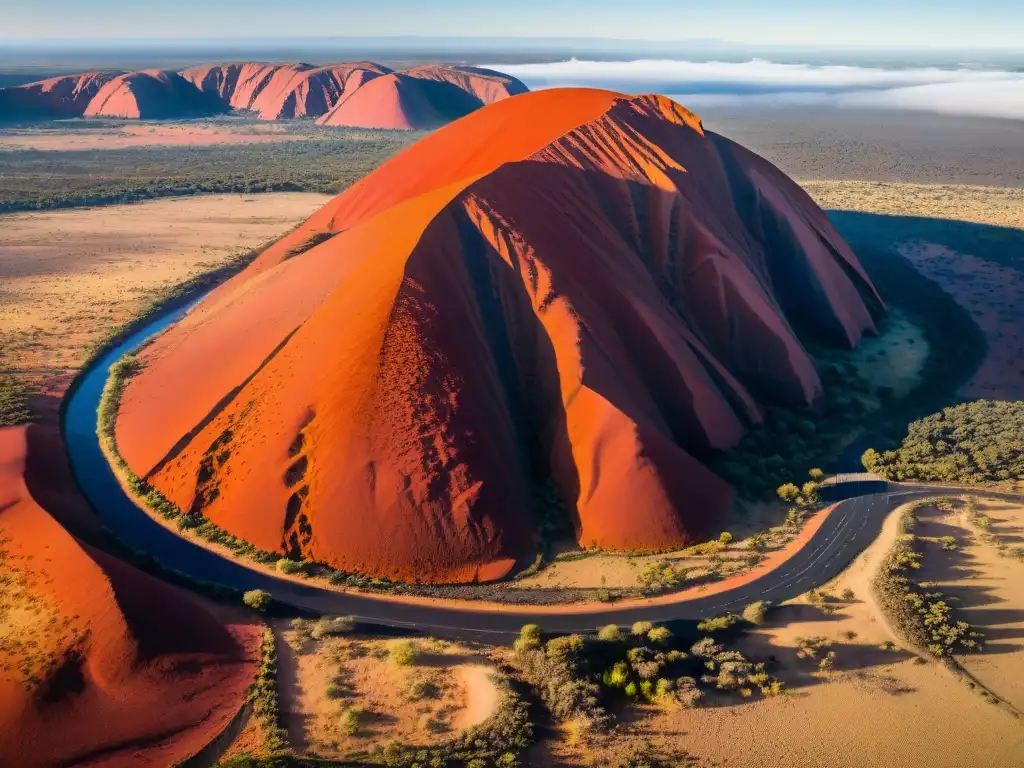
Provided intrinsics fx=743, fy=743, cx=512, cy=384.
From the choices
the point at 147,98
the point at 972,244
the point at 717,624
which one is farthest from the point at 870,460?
the point at 147,98

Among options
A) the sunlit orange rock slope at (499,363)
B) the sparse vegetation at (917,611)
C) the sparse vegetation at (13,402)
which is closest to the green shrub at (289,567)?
the sunlit orange rock slope at (499,363)

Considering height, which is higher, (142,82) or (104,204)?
(142,82)

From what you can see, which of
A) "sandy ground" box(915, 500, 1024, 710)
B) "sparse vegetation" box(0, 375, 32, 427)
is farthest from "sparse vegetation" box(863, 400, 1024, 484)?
"sparse vegetation" box(0, 375, 32, 427)

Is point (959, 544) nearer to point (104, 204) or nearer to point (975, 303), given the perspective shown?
point (975, 303)

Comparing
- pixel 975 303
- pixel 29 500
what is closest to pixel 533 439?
pixel 29 500

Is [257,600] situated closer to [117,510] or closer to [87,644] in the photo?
[87,644]

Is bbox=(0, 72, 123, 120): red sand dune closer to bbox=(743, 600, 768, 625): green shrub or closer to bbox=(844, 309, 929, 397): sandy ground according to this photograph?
bbox=(844, 309, 929, 397): sandy ground
